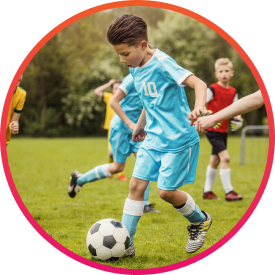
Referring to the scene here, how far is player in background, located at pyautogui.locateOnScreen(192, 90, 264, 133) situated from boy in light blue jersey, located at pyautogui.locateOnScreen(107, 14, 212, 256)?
1.79ft

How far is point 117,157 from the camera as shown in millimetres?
4875

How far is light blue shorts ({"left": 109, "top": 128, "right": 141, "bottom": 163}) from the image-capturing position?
4.84m

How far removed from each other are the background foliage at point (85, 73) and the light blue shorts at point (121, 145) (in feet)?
54.5

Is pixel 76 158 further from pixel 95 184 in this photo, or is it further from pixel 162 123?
pixel 162 123

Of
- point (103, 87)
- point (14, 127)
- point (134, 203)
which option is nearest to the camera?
point (134, 203)

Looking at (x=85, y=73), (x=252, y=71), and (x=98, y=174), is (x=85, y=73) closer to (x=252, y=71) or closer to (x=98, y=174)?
(x=98, y=174)

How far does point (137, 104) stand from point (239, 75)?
19868 millimetres

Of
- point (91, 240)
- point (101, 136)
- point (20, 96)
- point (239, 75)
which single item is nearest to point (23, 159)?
point (20, 96)

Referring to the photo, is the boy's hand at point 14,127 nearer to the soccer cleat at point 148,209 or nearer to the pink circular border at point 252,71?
the pink circular border at point 252,71

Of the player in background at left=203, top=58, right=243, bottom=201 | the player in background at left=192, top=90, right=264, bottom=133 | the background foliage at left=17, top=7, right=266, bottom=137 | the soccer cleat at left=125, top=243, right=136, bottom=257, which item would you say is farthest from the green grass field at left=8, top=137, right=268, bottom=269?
the background foliage at left=17, top=7, right=266, bottom=137

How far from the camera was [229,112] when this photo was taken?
102 inches

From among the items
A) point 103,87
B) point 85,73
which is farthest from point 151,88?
point 85,73

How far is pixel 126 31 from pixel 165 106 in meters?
0.73

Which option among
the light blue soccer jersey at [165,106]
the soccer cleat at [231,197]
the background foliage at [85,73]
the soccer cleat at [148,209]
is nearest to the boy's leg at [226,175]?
the soccer cleat at [231,197]
